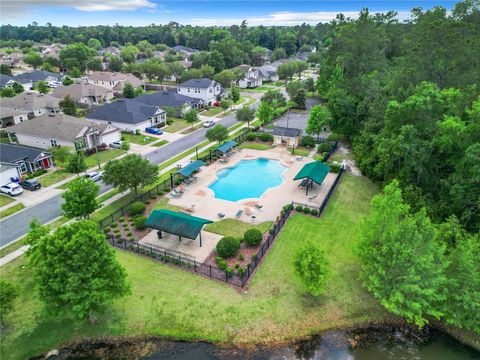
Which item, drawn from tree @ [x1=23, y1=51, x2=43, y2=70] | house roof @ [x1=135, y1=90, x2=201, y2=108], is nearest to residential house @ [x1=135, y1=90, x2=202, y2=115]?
house roof @ [x1=135, y1=90, x2=201, y2=108]

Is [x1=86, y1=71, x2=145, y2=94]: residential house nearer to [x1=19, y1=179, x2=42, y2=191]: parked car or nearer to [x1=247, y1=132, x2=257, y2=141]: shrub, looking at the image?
[x1=247, y1=132, x2=257, y2=141]: shrub

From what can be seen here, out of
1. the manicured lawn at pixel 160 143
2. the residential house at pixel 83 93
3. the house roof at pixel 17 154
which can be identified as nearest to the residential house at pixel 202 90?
the residential house at pixel 83 93

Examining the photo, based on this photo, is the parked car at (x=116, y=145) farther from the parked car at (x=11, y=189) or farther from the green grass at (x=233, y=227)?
the green grass at (x=233, y=227)

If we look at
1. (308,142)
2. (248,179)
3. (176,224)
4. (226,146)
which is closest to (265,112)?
(308,142)

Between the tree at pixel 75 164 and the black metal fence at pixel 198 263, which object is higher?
the tree at pixel 75 164

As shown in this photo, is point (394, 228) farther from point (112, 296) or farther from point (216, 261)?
point (112, 296)

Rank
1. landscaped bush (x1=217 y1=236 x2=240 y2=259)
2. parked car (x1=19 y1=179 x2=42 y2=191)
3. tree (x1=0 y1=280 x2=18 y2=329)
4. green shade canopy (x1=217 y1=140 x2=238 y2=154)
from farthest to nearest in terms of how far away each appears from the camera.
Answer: green shade canopy (x1=217 y1=140 x2=238 y2=154)
parked car (x1=19 y1=179 x2=42 y2=191)
landscaped bush (x1=217 y1=236 x2=240 y2=259)
tree (x1=0 y1=280 x2=18 y2=329)

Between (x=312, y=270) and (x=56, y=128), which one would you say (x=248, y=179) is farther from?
(x=56, y=128)
